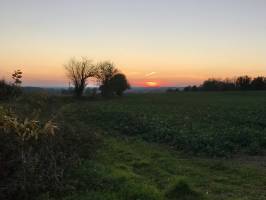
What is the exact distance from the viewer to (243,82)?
113125mm

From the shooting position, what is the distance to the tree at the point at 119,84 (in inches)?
3625

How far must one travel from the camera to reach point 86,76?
306ft

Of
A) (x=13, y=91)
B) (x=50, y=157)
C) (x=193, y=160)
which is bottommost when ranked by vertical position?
(x=193, y=160)

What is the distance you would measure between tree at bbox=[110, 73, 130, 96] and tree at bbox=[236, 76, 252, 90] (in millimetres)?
34342

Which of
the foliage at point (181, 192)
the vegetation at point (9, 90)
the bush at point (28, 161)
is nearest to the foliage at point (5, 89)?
the vegetation at point (9, 90)

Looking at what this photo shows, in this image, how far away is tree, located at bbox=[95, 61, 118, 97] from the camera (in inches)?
3583

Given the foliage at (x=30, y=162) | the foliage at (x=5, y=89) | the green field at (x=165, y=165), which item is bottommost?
the green field at (x=165, y=165)

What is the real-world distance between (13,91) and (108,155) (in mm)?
3411

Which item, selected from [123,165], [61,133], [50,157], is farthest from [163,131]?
[50,157]

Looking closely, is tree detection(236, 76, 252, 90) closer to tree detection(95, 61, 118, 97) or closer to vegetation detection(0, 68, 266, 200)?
tree detection(95, 61, 118, 97)

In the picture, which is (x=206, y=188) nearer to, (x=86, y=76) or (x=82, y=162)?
(x=82, y=162)

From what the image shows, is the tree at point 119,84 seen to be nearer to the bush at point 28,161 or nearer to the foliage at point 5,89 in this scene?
the foliage at point 5,89

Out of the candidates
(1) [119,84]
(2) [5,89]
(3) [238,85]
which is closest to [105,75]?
(1) [119,84]

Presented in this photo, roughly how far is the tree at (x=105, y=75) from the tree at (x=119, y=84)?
78 cm
